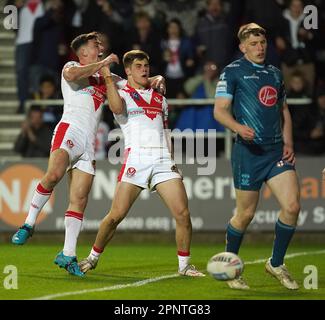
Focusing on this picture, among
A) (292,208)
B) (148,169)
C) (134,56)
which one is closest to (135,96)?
(134,56)

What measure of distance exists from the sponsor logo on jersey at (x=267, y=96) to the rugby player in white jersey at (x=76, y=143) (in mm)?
1549

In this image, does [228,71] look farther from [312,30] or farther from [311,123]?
[312,30]

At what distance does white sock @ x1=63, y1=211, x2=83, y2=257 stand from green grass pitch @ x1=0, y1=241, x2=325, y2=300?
274mm

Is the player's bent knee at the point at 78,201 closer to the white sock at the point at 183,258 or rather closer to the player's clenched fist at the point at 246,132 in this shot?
the white sock at the point at 183,258

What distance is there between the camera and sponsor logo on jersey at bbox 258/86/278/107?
33.8ft

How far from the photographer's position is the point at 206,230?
1672 centimetres

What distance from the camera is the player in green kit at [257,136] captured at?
10.3m

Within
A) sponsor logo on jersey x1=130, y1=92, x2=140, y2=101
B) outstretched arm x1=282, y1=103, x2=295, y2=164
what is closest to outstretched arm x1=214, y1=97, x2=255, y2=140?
outstretched arm x1=282, y1=103, x2=295, y2=164

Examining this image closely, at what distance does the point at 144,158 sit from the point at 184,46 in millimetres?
7449

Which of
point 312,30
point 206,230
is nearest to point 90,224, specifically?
point 206,230

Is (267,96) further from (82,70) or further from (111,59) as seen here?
(82,70)

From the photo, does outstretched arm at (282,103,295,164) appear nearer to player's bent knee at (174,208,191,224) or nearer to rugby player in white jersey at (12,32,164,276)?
player's bent knee at (174,208,191,224)

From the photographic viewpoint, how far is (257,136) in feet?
33.8
